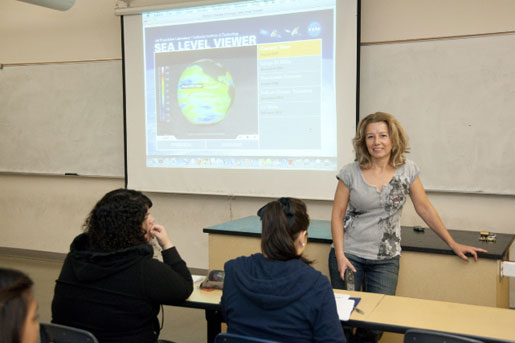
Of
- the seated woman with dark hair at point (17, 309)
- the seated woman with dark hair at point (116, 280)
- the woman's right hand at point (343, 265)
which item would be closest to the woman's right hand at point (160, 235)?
the seated woman with dark hair at point (116, 280)

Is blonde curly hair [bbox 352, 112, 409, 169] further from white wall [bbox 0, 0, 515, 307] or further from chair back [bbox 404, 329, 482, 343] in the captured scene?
white wall [bbox 0, 0, 515, 307]

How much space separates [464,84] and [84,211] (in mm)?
4087

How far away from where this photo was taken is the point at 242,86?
185 inches

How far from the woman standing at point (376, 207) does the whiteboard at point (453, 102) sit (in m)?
1.50

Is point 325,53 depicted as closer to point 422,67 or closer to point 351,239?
point 422,67

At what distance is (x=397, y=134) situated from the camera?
2.62m

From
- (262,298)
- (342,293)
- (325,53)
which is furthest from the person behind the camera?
(325,53)

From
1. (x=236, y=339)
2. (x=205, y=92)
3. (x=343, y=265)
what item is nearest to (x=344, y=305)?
(x=343, y=265)

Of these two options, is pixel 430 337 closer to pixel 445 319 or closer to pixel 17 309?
pixel 445 319

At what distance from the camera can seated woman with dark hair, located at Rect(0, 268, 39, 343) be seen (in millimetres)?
1000

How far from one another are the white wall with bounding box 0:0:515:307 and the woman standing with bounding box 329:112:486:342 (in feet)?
4.91

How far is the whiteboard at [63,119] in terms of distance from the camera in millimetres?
5502

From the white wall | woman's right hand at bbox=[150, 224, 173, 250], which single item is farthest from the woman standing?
the white wall

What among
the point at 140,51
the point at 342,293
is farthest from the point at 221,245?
the point at 140,51
